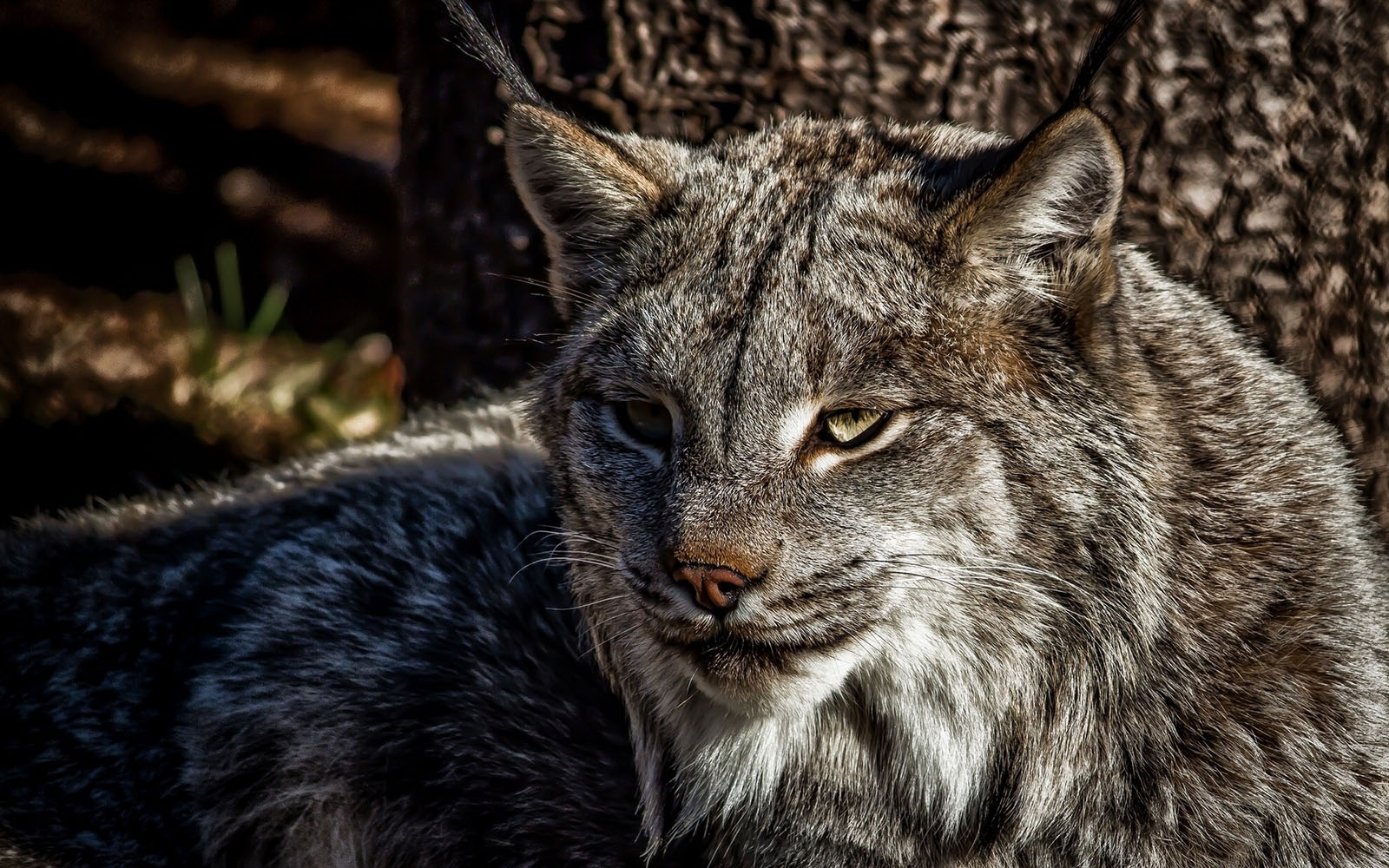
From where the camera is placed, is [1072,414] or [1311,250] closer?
[1072,414]

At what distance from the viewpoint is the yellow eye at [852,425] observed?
2.69 metres

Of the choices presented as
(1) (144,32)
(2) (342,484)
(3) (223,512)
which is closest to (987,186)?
(2) (342,484)

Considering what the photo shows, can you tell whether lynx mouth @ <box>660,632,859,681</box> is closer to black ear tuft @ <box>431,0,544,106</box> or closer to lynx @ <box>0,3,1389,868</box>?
lynx @ <box>0,3,1389,868</box>

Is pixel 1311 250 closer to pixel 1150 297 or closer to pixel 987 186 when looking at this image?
pixel 1150 297

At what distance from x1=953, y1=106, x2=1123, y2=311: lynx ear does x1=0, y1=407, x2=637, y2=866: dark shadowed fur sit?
1.63 metres

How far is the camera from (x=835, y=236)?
285 centimetres

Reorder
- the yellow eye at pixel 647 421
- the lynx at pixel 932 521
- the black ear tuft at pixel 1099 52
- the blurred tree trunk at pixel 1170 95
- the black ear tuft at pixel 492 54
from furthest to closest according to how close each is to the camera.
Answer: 1. the blurred tree trunk at pixel 1170 95
2. the black ear tuft at pixel 492 54
3. the yellow eye at pixel 647 421
4. the lynx at pixel 932 521
5. the black ear tuft at pixel 1099 52

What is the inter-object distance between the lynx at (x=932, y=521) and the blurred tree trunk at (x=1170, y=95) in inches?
44.9

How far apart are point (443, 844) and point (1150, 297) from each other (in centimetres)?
237

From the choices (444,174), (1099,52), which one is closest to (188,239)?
(444,174)

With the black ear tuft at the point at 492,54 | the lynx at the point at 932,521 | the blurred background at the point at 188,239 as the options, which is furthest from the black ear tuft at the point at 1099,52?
the blurred background at the point at 188,239

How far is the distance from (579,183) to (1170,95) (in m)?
2.21

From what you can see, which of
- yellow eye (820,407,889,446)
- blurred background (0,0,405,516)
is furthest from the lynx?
blurred background (0,0,405,516)

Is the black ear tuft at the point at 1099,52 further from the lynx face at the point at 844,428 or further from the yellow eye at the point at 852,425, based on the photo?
the yellow eye at the point at 852,425
